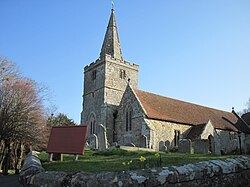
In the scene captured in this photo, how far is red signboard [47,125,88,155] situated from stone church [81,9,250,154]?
1077cm

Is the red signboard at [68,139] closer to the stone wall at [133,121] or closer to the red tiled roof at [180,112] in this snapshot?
the stone wall at [133,121]

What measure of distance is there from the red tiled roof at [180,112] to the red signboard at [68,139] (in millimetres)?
13517

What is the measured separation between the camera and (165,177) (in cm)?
467

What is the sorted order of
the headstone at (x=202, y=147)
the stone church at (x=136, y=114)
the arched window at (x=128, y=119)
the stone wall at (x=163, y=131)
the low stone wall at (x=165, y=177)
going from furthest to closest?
the arched window at (x=128, y=119)
the stone church at (x=136, y=114)
the stone wall at (x=163, y=131)
the headstone at (x=202, y=147)
the low stone wall at (x=165, y=177)

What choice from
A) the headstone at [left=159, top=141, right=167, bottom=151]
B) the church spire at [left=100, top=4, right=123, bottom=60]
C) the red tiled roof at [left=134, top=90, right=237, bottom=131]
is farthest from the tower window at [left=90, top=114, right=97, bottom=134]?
the headstone at [left=159, top=141, right=167, bottom=151]

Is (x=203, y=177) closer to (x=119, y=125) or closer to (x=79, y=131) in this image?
(x=79, y=131)

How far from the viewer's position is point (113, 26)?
114ft

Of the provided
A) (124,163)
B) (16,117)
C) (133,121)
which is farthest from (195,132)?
(124,163)

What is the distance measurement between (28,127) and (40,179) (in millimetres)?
11548

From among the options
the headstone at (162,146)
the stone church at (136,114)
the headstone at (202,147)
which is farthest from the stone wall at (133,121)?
the headstone at (202,147)

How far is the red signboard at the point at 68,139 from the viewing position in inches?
379

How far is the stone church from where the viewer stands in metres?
23.4

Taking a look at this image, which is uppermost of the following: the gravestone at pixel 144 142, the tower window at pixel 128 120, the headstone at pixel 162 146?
the tower window at pixel 128 120

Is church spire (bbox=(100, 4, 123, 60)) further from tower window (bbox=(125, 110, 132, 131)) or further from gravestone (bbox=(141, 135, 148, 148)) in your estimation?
gravestone (bbox=(141, 135, 148, 148))
